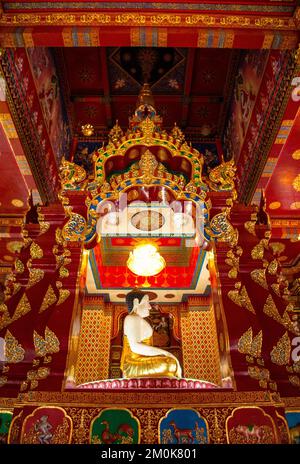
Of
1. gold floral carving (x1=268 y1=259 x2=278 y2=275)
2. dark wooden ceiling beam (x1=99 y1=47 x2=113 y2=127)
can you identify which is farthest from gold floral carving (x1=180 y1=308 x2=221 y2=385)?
dark wooden ceiling beam (x1=99 y1=47 x2=113 y2=127)

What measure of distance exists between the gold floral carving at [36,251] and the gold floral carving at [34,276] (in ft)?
0.51

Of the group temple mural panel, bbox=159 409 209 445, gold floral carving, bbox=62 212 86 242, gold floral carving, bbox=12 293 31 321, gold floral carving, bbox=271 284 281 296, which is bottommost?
temple mural panel, bbox=159 409 209 445

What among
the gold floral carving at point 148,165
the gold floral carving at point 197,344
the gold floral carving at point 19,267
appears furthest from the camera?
the gold floral carving at point 197,344

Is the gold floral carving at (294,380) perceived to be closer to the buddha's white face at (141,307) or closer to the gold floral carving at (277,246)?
the buddha's white face at (141,307)

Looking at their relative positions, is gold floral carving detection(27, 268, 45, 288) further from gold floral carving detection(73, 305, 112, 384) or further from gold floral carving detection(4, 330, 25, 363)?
gold floral carving detection(73, 305, 112, 384)

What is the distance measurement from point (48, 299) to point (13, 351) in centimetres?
59

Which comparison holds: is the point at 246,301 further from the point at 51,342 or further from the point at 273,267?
the point at 51,342

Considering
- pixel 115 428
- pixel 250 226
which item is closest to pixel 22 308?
pixel 115 428

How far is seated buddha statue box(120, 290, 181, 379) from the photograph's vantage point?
12.0 ft

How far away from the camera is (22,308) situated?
376cm

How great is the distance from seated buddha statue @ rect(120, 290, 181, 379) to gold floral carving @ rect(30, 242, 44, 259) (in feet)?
3.88

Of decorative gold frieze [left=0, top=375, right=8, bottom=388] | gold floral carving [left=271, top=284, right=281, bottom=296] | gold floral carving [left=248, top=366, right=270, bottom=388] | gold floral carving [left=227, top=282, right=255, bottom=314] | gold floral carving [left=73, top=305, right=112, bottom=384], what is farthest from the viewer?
gold floral carving [left=73, top=305, right=112, bottom=384]

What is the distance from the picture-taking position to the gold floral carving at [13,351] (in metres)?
3.48

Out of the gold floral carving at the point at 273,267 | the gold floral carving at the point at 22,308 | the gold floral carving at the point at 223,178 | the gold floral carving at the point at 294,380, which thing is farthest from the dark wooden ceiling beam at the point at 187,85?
the gold floral carving at the point at 294,380
